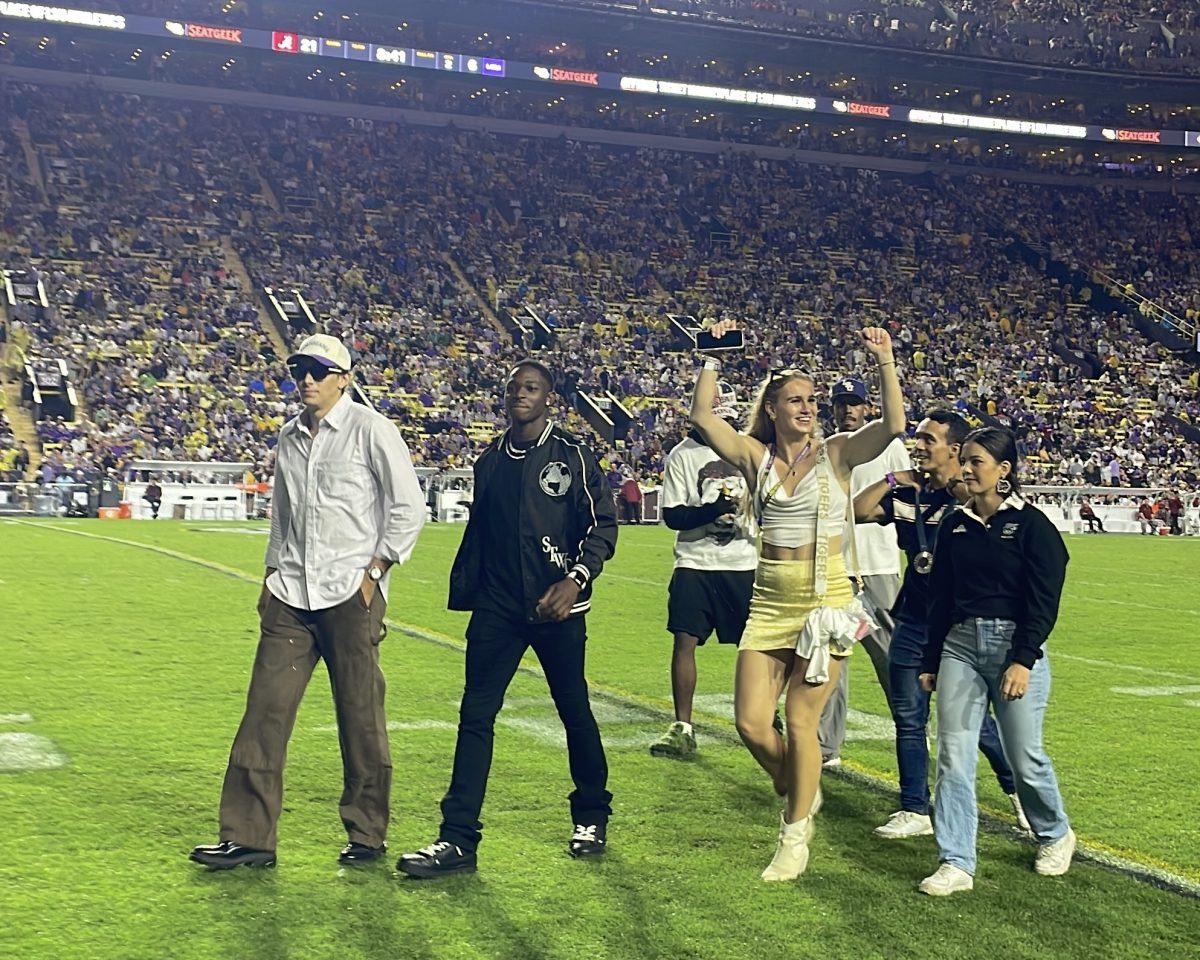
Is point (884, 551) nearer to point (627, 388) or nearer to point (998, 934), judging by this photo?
point (998, 934)

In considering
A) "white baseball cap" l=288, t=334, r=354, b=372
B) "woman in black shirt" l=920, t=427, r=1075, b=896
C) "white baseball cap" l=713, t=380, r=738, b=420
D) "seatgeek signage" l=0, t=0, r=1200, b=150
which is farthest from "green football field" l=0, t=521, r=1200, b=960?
"seatgeek signage" l=0, t=0, r=1200, b=150

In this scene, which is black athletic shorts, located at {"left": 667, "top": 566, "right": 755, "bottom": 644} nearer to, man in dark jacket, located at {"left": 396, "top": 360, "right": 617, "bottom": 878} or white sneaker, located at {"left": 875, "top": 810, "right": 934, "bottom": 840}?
white sneaker, located at {"left": 875, "top": 810, "right": 934, "bottom": 840}

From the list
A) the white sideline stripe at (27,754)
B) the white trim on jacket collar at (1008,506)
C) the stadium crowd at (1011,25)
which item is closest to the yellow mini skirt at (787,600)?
the white trim on jacket collar at (1008,506)

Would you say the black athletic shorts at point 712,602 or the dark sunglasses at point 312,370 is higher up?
the dark sunglasses at point 312,370

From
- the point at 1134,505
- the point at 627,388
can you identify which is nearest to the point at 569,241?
the point at 627,388

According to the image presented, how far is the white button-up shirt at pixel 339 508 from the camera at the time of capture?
527 cm

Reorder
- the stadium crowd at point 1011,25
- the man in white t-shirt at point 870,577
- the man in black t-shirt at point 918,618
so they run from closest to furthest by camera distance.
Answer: the man in black t-shirt at point 918,618 → the man in white t-shirt at point 870,577 → the stadium crowd at point 1011,25

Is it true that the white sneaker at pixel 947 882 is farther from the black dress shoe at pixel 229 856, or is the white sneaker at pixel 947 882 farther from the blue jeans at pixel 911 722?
the black dress shoe at pixel 229 856

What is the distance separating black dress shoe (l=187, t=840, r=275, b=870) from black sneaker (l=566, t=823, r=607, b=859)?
109 centimetres

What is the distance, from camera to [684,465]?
7.25 m

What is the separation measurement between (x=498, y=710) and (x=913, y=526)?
200 cm

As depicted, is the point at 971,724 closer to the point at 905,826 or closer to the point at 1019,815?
the point at 905,826

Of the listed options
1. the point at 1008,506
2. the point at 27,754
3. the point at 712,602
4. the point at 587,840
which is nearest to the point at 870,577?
the point at 712,602

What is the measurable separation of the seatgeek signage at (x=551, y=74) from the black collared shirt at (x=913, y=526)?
46350 millimetres
